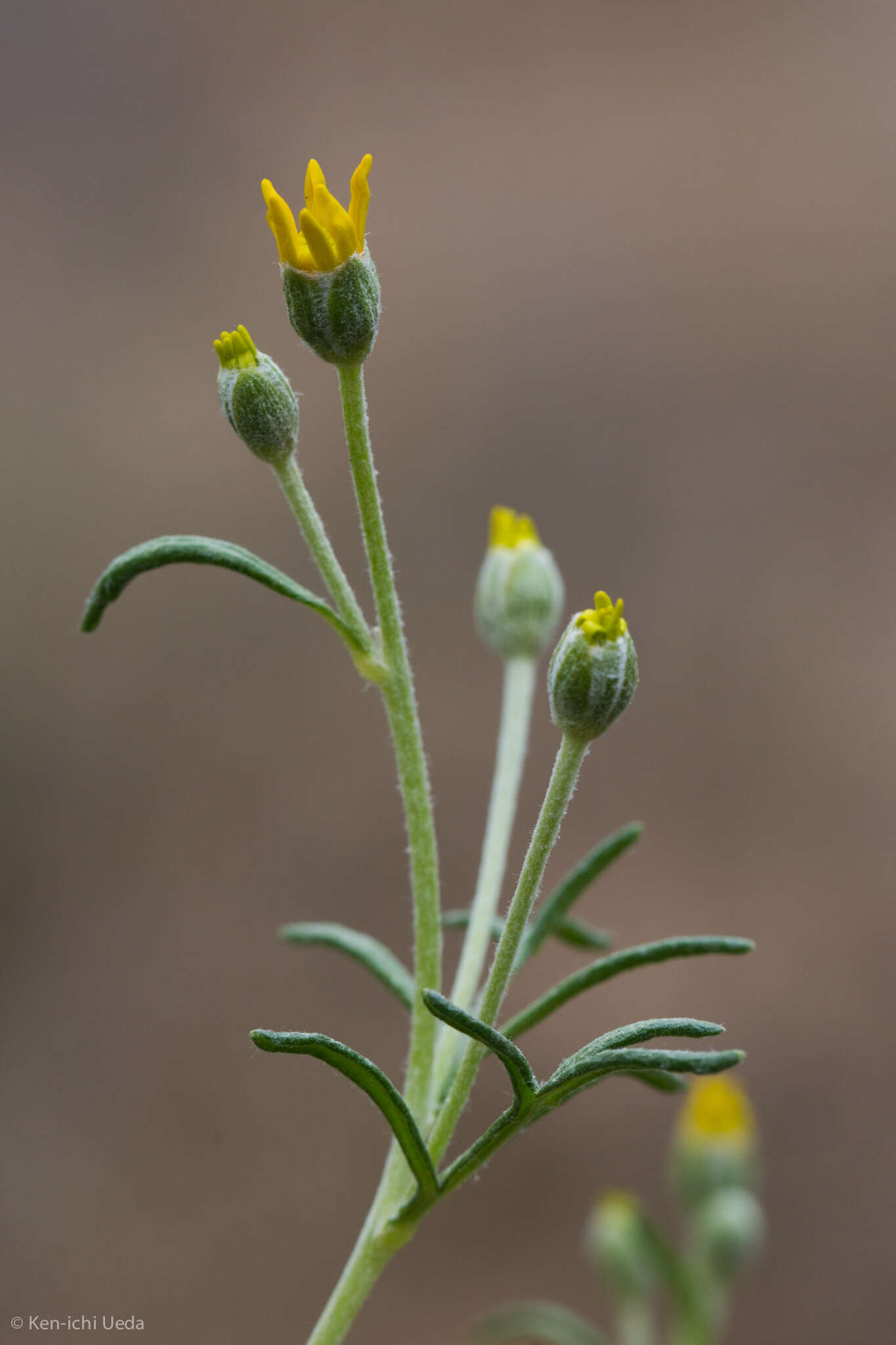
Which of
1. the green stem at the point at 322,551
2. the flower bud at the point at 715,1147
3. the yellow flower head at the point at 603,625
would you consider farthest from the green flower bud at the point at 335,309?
the flower bud at the point at 715,1147

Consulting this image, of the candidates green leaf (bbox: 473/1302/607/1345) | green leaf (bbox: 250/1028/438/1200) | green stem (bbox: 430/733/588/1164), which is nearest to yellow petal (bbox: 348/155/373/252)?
green stem (bbox: 430/733/588/1164)

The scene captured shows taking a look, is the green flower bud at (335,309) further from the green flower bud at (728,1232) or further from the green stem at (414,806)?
the green flower bud at (728,1232)

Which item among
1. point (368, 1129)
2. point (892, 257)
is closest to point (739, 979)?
point (368, 1129)

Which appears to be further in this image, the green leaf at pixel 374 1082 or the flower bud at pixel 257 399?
the flower bud at pixel 257 399

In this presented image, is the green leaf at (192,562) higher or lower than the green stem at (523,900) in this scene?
higher

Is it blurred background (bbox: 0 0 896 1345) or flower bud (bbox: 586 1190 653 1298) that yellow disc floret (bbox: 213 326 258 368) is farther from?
blurred background (bbox: 0 0 896 1345)

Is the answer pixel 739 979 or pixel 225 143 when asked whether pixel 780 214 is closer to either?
pixel 225 143
